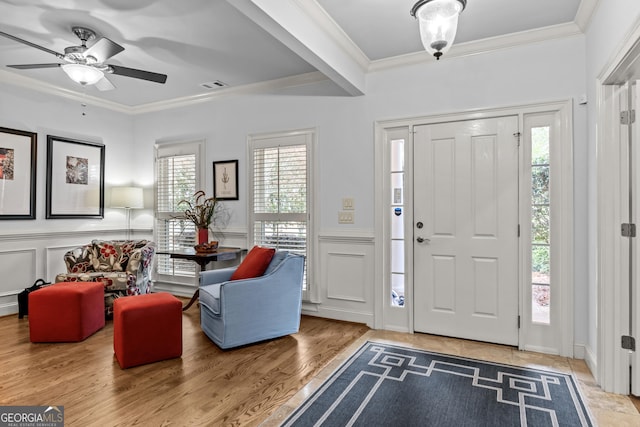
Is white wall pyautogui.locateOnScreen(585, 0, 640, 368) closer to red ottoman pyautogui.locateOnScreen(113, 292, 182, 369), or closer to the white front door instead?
the white front door

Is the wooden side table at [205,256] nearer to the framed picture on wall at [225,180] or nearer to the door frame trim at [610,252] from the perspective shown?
the framed picture on wall at [225,180]

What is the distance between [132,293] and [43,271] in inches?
54.2

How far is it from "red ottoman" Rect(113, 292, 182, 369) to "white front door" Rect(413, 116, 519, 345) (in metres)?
2.22

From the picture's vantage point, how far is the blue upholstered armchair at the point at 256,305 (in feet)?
10.2

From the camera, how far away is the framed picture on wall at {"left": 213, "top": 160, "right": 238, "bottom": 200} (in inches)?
186

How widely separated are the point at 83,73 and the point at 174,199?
228cm

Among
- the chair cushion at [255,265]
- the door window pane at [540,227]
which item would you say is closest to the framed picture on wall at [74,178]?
the chair cushion at [255,265]

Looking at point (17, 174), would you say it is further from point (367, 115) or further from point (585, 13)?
point (585, 13)

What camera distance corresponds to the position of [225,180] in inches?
188

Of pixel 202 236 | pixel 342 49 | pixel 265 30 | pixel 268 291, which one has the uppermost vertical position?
pixel 342 49

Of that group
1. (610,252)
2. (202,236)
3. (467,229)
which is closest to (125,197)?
(202,236)

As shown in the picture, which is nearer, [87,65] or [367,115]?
[87,65]

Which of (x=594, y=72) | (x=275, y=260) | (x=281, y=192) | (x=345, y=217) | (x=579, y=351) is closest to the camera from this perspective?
(x=594, y=72)

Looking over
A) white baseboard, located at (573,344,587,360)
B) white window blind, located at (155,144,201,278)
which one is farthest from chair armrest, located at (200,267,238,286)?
white baseboard, located at (573,344,587,360)
